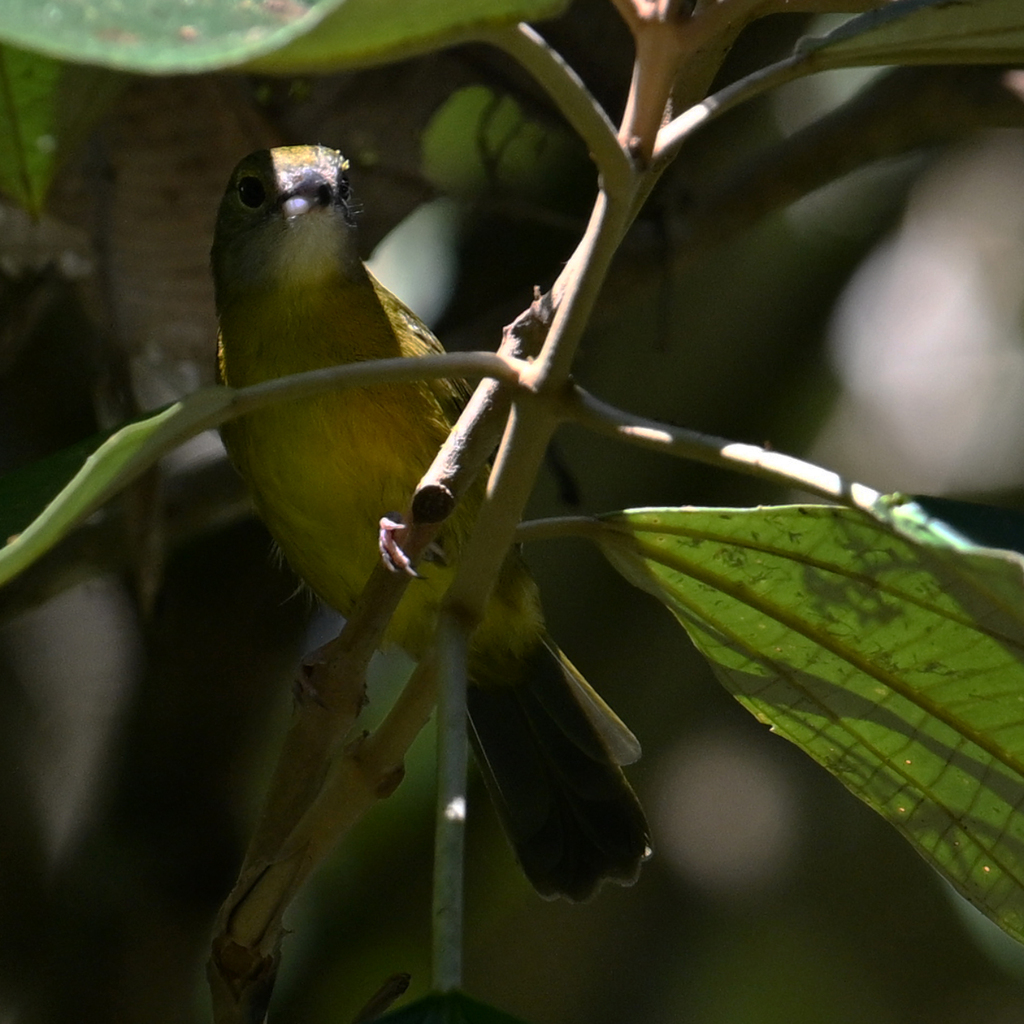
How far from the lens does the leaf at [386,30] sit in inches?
31.1

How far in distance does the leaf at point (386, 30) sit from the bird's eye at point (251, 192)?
190cm

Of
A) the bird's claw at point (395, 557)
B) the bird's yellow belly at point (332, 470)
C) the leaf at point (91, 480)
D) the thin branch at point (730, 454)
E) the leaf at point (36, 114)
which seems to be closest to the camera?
the leaf at point (91, 480)

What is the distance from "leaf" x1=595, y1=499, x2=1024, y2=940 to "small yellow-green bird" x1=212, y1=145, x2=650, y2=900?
2.31ft

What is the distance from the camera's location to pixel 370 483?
230 centimetres

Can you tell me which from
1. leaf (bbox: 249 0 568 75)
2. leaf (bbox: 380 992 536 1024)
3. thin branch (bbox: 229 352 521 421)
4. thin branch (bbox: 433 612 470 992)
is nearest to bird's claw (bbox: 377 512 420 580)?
thin branch (bbox: 433 612 470 992)

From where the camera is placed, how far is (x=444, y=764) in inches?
43.9

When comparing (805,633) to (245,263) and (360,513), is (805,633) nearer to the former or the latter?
(360,513)

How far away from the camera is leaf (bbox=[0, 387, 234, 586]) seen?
0.94 m

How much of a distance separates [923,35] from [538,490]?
2.66 meters

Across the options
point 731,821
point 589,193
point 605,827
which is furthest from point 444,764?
point 731,821

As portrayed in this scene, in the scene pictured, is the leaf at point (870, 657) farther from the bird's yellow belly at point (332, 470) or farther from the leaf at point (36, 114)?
the leaf at point (36, 114)

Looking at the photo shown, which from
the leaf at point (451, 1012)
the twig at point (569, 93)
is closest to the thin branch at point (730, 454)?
the twig at point (569, 93)

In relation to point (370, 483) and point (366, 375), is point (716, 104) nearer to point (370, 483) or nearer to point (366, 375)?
point (366, 375)

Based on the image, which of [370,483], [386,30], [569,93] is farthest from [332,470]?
[386,30]
